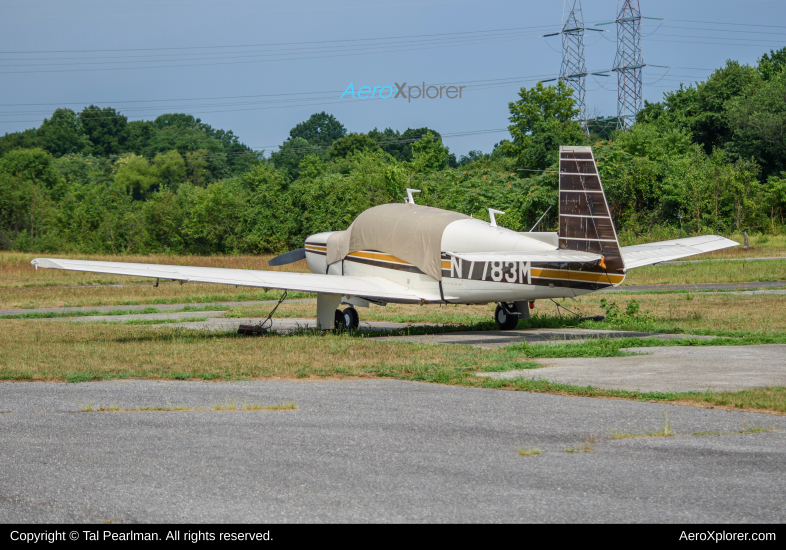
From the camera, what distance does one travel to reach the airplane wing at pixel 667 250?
54.0 ft

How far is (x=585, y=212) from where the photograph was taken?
49.2 feet

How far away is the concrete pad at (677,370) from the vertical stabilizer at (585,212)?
2.23 meters

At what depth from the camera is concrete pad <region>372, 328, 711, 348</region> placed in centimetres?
1516

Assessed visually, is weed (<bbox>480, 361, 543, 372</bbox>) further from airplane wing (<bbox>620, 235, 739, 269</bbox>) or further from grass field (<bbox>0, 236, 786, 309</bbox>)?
grass field (<bbox>0, 236, 786, 309</bbox>)

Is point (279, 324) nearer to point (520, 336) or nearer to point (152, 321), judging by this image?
point (152, 321)

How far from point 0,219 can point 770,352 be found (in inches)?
3136

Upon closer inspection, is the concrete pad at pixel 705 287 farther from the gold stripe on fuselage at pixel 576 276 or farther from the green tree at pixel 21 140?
the green tree at pixel 21 140

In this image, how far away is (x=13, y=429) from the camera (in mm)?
7801

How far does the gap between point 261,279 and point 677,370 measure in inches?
338

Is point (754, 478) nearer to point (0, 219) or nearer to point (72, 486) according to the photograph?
point (72, 486)

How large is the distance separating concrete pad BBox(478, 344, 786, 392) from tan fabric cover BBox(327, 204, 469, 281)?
4.61 meters

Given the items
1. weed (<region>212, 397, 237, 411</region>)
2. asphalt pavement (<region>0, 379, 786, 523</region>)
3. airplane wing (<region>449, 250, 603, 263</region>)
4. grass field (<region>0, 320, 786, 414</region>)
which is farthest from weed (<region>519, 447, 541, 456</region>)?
airplane wing (<region>449, 250, 603, 263</region>)

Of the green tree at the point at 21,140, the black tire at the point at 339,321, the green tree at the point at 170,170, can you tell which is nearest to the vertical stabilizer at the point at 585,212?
the black tire at the point at 339,321

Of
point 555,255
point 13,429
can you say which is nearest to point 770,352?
point 555,255
